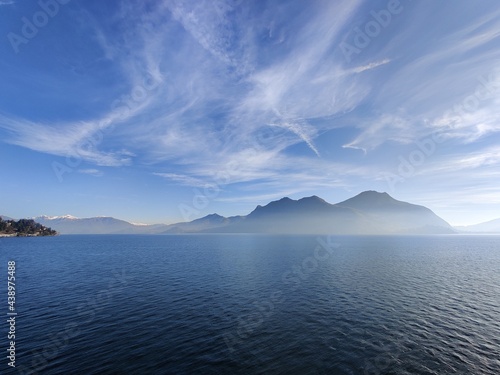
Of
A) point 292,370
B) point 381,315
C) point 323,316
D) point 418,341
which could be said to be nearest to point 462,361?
point 418,341

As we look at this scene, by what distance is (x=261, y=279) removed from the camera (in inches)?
2749

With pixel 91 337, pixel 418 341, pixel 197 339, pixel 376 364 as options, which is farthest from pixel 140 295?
pixel 418 341

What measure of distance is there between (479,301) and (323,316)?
125ft

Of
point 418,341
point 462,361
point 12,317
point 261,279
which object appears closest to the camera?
point 462,361

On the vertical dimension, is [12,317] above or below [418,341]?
above

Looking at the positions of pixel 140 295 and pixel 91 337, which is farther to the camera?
pixel 140 295

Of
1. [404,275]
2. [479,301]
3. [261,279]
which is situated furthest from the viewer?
[404,275]

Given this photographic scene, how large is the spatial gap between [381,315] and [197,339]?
32718 millimetres

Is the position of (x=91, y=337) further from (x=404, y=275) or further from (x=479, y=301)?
(x=404, y=275)

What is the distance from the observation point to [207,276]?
73750 mm

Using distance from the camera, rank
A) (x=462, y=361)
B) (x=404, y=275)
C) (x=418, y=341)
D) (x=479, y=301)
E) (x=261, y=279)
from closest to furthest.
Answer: (x=462, y=361) → (x=418, y=341) → (x=479, y=301) → (x=261, y=279) → (x=404, y=275)

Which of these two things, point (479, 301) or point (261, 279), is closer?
point (479, 301)

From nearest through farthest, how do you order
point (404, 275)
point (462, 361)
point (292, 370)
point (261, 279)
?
1. point (292, 370)
2. point (462, 361)
3. point (261, 279)
4. point (404, 275)

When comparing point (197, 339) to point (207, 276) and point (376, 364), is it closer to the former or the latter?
point (376, 364)
